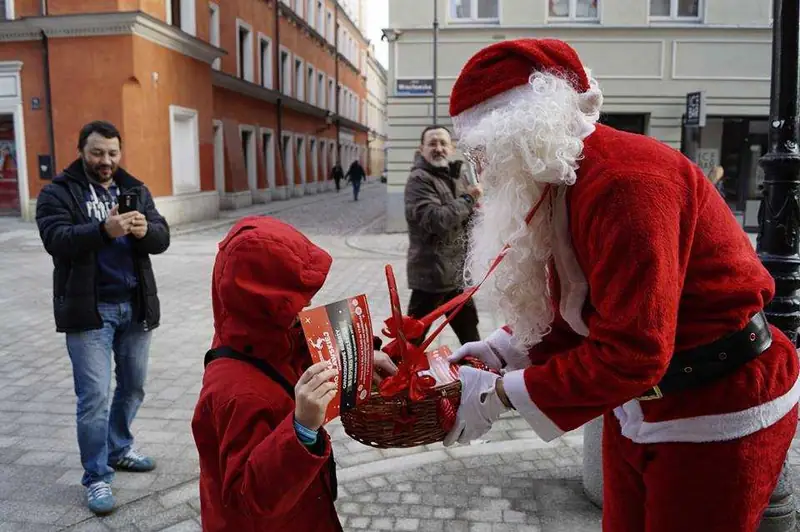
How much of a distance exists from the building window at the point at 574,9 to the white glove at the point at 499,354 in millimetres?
14704

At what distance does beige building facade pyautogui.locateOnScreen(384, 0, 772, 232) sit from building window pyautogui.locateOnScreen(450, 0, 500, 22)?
23mm

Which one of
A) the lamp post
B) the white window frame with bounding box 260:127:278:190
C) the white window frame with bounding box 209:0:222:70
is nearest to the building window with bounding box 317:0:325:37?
the white window frame with bounding box 260:127:278:190

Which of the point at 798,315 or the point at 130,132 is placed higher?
the point at 130,132

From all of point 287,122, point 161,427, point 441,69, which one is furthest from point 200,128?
point 161,427

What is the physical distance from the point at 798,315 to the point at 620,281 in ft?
6.34

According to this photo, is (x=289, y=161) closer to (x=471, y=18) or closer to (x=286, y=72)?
(x=286, y=72)

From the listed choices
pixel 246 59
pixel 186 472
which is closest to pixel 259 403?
pixel 186 472

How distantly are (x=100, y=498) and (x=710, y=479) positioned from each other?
2.99 m

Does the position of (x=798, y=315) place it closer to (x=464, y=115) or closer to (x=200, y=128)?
(x=464, y=115)

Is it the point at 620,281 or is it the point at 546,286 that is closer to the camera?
the point at 620,281

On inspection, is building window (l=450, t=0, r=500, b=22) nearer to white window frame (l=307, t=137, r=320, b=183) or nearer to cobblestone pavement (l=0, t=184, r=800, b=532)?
cobblestone pavement (l=0, t=184, r=800, b=532)

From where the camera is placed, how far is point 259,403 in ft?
5.64

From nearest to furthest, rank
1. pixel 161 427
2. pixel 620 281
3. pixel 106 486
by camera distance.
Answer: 1. pixel 620 281
2. pixel 106 486
3. pixel 161 427

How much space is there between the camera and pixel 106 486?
A: 11.6ft
